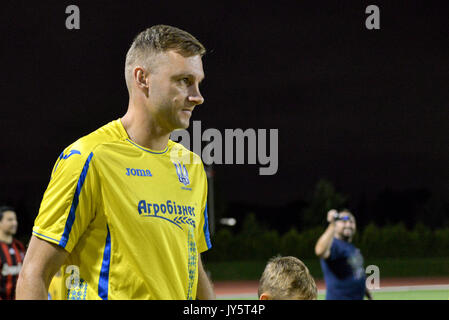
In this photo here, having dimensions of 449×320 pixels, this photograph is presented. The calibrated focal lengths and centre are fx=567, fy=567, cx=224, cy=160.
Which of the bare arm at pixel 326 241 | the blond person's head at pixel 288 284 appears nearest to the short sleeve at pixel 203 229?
the blond person's head at pixel 288 284

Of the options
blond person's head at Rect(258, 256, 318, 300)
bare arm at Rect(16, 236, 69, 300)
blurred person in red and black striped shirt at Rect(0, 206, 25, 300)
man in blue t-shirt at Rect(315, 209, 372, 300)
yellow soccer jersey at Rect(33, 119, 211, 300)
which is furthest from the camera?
man in blue t-shirt at Rect(315, 209, 372, 300)

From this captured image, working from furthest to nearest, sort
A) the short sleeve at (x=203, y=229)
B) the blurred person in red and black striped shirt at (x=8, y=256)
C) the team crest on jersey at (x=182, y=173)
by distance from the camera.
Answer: the blurred person in red and black striped shirt at (x=8, y=256) → the short sleeve at (x=203, y=229) → the team crest on jersey at (x=182, y=173)

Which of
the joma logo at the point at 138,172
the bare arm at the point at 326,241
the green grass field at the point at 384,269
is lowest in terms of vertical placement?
the joma logo at the point at 138,172

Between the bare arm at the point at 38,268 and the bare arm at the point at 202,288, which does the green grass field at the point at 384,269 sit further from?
the bare arm at the point at 38,268

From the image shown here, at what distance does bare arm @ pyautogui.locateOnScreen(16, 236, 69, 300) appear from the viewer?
1.82 metres

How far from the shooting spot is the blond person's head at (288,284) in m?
3.01

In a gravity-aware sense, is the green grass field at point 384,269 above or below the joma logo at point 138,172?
above

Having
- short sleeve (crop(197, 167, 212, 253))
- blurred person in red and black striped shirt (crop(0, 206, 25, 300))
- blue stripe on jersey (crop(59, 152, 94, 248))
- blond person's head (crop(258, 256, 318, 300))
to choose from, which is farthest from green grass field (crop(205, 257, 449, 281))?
blue stripe on jersey (crop(59, 152, 94, 248))

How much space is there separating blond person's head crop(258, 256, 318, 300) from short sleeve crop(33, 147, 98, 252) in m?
1.35

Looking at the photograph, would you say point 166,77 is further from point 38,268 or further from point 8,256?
point 8,256

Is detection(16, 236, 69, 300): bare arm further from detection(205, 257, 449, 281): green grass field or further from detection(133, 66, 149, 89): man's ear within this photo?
detection(205, 257, 449, 281): green grass field
